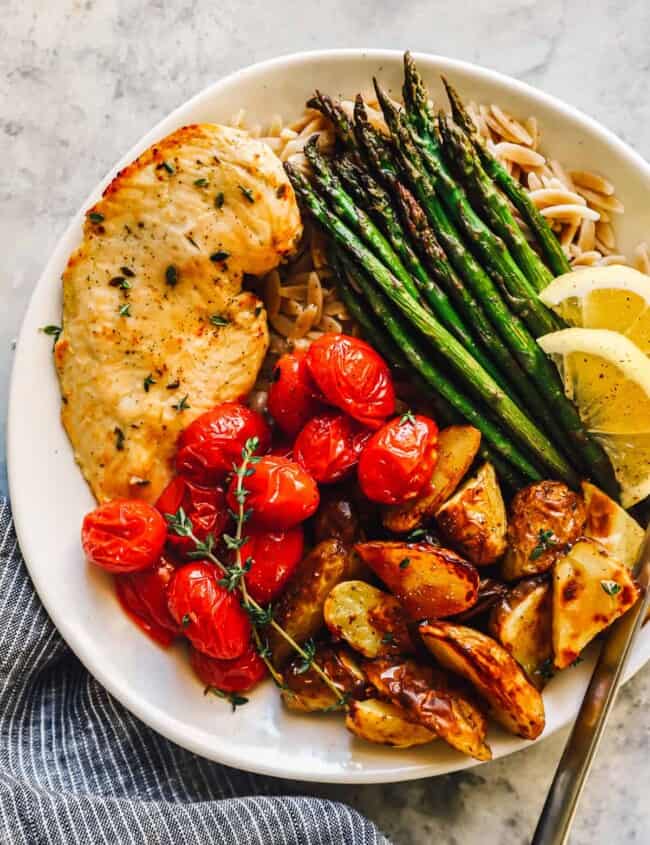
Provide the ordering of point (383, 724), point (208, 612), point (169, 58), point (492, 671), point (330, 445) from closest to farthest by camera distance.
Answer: point (492, 671)
point (383, 724)
point (208, 612)
point (330, 445)
point (169, 58)

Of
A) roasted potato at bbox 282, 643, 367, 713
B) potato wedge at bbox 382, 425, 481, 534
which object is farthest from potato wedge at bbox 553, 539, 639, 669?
roasted potato at bbox 282, 643, 367, 713

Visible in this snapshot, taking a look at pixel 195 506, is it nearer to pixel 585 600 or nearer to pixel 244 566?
pixel 244 566

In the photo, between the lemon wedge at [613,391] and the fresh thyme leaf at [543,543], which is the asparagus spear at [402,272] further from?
the fresh thyme leaf at [543,543]

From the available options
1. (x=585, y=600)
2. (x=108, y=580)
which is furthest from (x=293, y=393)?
(x=585, y=600)

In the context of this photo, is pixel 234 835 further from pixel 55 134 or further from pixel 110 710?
pixel 55 134

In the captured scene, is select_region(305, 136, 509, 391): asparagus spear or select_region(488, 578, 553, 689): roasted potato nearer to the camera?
select_region(488, 578, 553, 689): roasted potato

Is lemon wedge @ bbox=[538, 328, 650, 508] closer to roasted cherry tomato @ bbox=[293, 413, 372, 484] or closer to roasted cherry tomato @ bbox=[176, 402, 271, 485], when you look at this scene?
roasted cherry tomato @ bbox=[293, 413, 372, 484]
